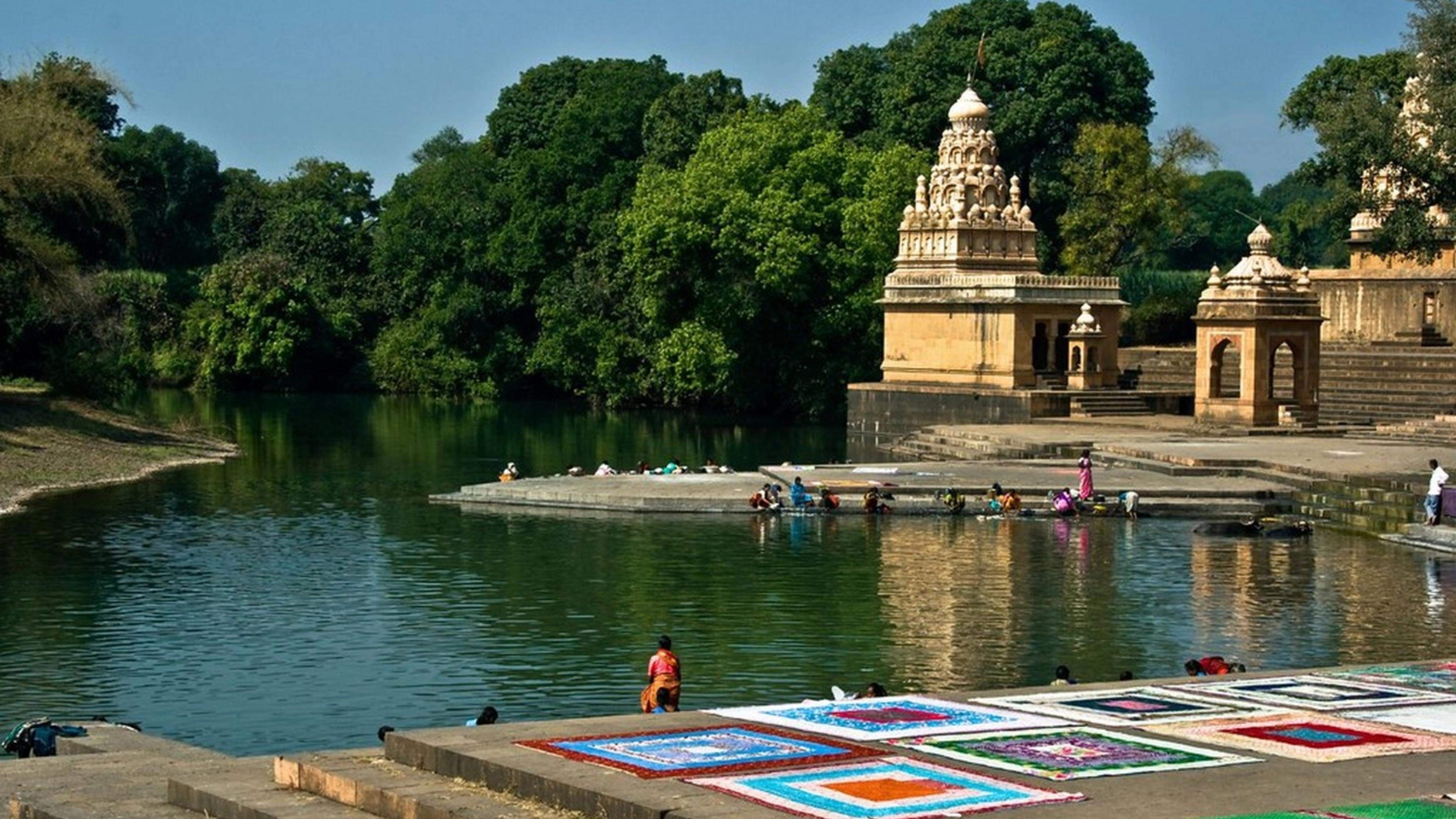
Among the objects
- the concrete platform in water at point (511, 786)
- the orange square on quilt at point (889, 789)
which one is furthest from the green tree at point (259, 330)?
the orange square on quilt at point (889, 789)

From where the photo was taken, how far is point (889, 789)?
12.2 metres

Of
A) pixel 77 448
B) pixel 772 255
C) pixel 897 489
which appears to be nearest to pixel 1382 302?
pixel 772 255

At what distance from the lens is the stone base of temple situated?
51250mm

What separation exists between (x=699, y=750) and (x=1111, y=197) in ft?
184

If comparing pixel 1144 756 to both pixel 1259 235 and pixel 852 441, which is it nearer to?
pixel 1259 235

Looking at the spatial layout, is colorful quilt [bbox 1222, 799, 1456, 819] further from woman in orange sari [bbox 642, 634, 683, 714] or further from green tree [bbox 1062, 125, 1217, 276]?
green tree [bbox 1062, 125, 1217, 276]

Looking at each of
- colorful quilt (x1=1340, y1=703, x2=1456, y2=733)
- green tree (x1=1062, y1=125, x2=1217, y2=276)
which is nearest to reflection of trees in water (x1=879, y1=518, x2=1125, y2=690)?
colorful quilt (x1=1340, y1=703, x2=1456, y2=733)

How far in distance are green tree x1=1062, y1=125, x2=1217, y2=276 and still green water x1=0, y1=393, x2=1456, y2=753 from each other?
33012 millimetres

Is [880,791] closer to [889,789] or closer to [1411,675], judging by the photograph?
[889,789]

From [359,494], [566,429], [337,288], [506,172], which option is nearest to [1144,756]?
[359,494]

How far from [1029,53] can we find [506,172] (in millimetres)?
19497

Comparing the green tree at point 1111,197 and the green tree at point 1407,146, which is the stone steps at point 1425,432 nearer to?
the green tree at point 1407,146

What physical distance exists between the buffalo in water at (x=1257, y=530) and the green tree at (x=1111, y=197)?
36022 millimetres

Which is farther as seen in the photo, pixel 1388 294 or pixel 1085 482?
pixel 1388 294
